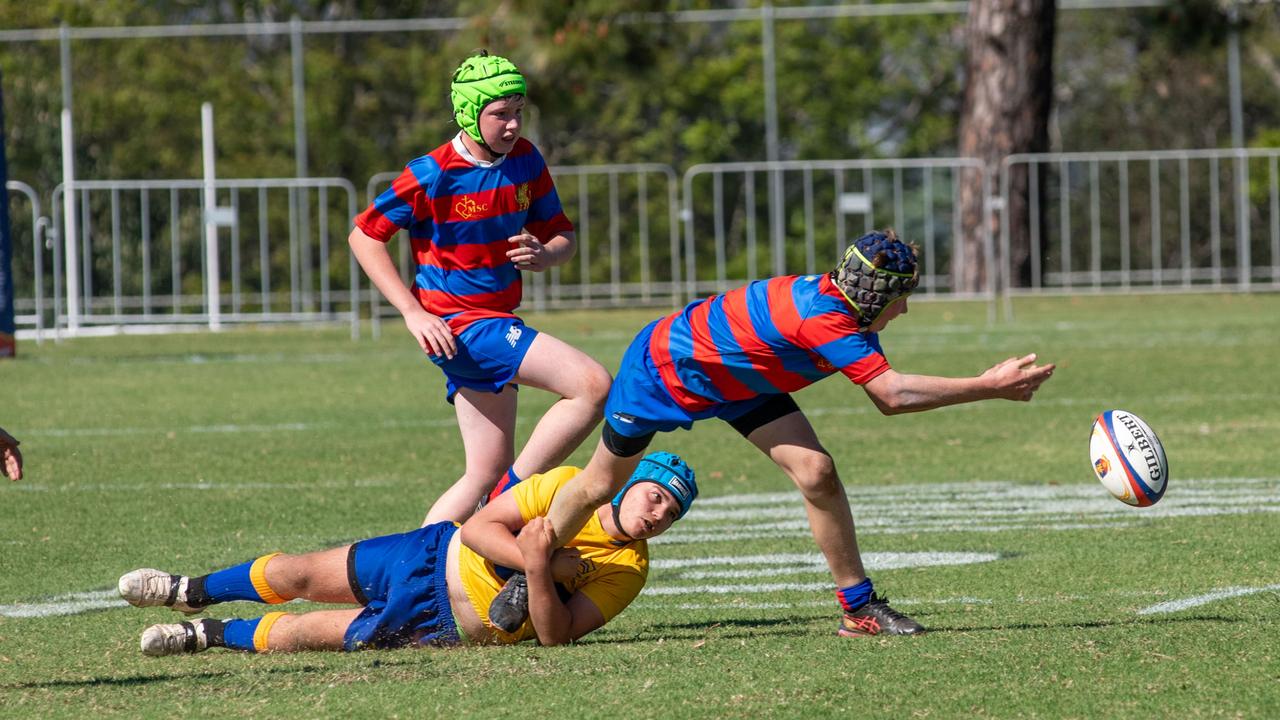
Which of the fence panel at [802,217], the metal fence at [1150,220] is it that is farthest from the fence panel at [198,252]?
the metal fence at [1150,220]

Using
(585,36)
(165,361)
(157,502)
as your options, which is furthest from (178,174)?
(157,502)

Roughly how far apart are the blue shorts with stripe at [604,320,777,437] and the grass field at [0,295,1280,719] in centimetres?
70

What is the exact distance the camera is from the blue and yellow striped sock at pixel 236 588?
6344mm

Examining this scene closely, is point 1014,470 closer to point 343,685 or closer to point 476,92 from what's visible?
point 476,92

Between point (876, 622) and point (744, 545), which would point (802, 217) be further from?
point (876, 622)

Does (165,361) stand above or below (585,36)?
below

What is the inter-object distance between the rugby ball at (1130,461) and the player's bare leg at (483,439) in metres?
2.13

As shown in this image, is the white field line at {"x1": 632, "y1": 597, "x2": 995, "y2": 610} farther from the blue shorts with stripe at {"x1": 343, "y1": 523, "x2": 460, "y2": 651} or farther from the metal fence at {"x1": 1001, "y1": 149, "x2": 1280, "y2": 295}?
the metal fence at {"x1": 1001, "y1": 149, "x2": 1280, "y2": 295}

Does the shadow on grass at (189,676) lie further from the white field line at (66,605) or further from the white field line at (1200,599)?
the white field line at (1200,599)

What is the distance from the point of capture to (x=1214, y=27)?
92.8 ft

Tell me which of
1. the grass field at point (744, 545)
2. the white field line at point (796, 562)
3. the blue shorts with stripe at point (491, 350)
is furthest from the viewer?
the white field line at point (796, 562)

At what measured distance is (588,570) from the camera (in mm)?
6199

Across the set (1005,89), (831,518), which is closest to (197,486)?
(831,518)

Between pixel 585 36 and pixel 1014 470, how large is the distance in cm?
1734
